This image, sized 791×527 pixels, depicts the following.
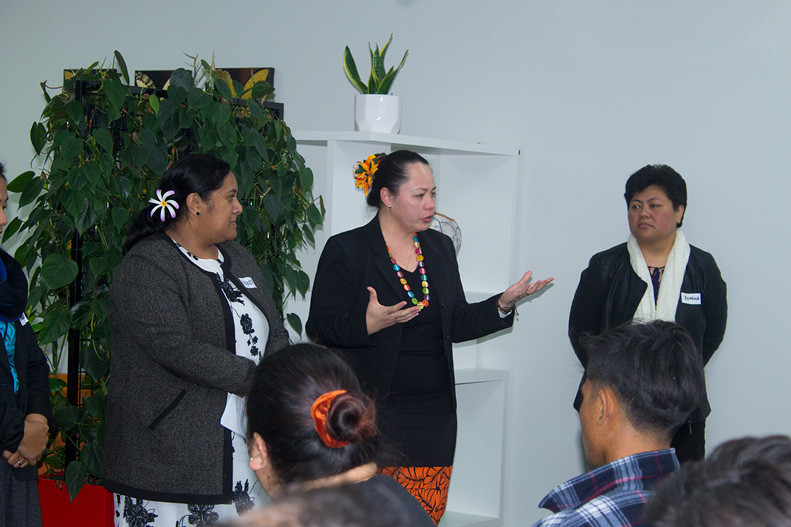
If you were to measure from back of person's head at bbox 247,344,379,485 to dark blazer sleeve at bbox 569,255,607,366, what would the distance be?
211cm

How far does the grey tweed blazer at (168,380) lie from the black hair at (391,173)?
770 millimetres

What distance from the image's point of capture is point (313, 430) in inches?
56.6

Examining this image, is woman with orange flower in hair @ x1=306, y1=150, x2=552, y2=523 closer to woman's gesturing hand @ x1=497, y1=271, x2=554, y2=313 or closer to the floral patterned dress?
woman's gesturing hand @ x1=497, y1=271, x2=554, y2=313

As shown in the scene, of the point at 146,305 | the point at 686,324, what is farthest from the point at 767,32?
the point at 146,305

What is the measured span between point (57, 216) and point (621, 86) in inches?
97.4

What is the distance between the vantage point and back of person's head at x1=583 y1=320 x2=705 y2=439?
160 cm

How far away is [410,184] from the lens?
Result: 2977mm

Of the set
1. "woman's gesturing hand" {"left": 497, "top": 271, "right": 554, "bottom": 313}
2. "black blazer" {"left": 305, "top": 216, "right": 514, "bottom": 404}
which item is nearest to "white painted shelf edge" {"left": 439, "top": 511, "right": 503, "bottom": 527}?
"black blazer" {"left": 305, "top": 216, "right": 514, "bottom": 404}

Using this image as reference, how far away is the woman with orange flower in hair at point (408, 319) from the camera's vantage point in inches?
113

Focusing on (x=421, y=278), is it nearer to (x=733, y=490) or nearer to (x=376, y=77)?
(x=376, y=77)

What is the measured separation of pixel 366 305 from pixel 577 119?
167 cm

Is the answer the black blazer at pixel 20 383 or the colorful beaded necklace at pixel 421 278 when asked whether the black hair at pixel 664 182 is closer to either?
the colorful beaded necklace at pixel 421 278

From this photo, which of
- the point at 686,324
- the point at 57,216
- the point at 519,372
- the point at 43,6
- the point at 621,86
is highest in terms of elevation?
the point at 43,6

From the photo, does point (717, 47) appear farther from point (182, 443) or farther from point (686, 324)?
point (182, 443)
